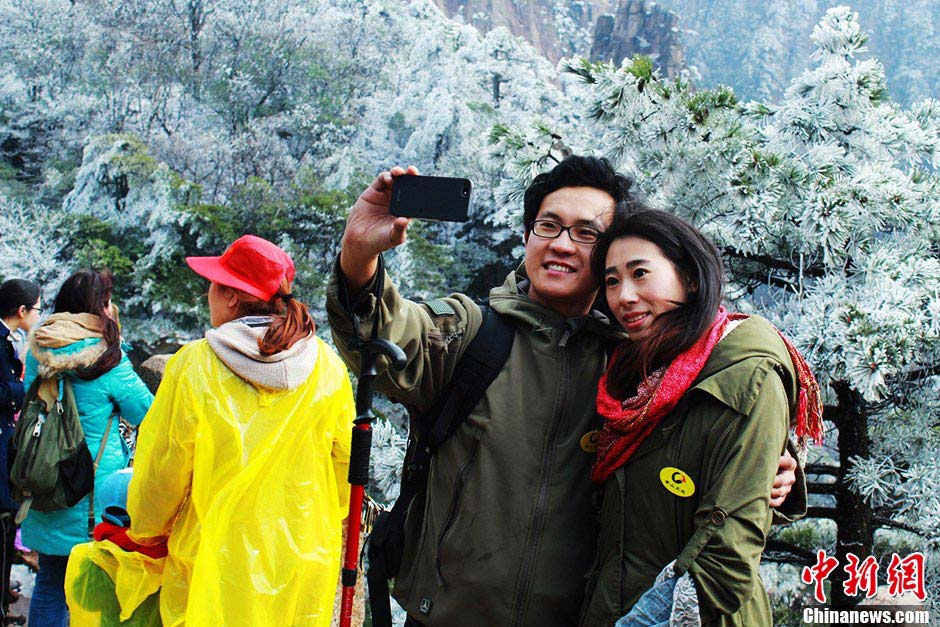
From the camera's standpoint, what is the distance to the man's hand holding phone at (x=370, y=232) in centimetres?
135

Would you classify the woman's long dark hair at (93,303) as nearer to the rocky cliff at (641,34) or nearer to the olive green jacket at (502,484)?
the olive green jacket at (502,484)

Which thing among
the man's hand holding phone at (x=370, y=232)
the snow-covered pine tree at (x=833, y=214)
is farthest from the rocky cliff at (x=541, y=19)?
the man's hand holding phone at (x=370, y=232)

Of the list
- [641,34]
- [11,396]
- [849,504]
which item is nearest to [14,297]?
[11,396]

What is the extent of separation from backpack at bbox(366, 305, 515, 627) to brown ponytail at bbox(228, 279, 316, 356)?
595 millimetres

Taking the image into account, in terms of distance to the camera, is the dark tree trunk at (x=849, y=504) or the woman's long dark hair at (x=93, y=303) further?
the dark tree trunk at (x=849, y=504)

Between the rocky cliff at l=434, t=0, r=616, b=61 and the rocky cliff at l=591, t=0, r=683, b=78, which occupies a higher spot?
the rocky cliff at l=434, t=0, r=616, b=61

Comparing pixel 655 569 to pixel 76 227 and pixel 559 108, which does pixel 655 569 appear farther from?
pixel 559 108

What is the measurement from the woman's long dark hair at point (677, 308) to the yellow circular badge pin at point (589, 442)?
0.13 meters

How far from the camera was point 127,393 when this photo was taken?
289 centimetres

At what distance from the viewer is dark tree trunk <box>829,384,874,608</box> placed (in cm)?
380

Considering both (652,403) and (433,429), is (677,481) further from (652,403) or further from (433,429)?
(433,429)

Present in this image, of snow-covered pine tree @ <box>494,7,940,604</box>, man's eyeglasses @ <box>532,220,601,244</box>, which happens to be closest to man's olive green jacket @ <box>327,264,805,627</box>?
man's eyeglasses @ <box>532,220,601,244</box>

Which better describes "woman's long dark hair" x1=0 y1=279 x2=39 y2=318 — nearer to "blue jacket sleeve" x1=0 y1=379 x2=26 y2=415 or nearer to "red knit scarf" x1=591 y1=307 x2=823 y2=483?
"blue jacket sleeve" x1=0 y1=379 x2=26 y2=415

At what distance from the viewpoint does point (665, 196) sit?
153 inches
